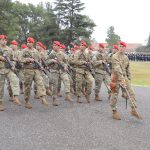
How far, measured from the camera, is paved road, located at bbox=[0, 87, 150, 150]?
8.83m

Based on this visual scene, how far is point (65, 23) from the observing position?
218ft

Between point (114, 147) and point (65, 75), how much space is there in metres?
6.25

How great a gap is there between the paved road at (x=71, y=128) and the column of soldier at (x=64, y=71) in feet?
1.60

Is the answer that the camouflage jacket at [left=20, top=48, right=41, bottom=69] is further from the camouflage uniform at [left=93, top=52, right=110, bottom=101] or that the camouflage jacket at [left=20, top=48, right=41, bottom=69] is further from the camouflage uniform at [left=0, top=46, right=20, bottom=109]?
the camouflage uniform at [left=93, top=52, right=110, bottom=101]

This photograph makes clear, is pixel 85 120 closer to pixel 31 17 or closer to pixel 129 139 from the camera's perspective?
pixel 129 139

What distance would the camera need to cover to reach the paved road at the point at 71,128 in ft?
29.0

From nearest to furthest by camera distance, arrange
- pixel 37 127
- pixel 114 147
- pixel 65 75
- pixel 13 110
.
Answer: pixel 114 147 → pixel 37 127 → pixel 13 110 → pixel 65 75

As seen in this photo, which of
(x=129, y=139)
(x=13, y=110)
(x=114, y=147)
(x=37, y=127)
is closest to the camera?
(x=114, y=147)

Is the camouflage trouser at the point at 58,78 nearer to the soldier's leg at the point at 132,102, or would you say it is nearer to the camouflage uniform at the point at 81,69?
the camouflage uniform at the point at 81,69

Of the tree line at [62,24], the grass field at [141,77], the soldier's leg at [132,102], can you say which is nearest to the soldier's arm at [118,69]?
the soldier's leg at [132,102]

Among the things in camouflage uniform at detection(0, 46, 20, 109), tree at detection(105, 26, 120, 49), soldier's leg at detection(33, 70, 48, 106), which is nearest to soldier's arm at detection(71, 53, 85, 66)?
soldier's leg at detection(33, 70, 48, 106)

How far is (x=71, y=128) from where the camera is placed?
412 inches

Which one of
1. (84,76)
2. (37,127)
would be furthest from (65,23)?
(37,127)

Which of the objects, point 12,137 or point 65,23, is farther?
point 65,23
